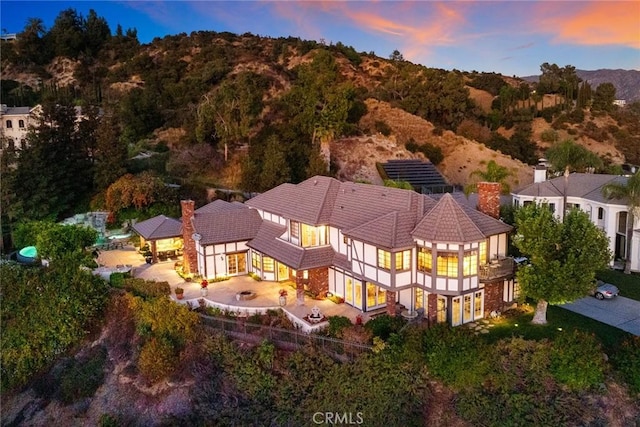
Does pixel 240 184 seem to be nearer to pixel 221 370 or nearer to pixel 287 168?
pixel 287 168

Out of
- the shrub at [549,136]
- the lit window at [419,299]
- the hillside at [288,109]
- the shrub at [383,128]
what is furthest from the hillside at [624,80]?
the lit window at [419,299]

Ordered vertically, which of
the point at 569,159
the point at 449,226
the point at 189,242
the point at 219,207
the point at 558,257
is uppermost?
the point at 569,159

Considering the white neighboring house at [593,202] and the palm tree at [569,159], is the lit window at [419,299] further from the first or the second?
the palm tree at [569,159]

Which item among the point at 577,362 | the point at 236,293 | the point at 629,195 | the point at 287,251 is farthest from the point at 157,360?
the point at 629,195

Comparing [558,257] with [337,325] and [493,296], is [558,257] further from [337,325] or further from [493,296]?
[337,325]

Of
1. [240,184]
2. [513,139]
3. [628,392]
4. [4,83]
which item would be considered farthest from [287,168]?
[4,83]

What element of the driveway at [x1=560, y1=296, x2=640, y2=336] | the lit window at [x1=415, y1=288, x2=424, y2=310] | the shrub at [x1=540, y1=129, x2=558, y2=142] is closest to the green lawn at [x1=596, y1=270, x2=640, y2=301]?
the driveway at [x1=560, y1=296, x2=640, y2=336]
